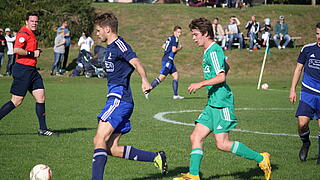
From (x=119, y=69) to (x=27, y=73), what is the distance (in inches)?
164

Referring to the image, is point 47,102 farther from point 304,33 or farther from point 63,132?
point 304,33

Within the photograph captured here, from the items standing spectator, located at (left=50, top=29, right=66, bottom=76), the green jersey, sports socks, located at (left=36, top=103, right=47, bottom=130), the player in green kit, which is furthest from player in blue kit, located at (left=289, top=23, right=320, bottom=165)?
standing spectator, located at (left=50, top=29, right=66, bottom=76)

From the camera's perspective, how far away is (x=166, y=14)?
4353cm

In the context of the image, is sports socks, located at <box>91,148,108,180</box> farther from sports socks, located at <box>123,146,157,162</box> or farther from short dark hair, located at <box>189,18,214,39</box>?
short dark hair, located at <box>189,18,214,39</box>

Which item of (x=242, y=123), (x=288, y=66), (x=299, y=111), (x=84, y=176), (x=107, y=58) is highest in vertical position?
(x=107, y=58)

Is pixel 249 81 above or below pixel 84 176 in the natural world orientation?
below

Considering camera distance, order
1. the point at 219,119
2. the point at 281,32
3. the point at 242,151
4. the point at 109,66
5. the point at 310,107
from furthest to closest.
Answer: the point at 281,32
the point at 310,107
the point at 242,151
the point at 219,119
the point at 109,66

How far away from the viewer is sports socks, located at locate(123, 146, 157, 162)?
23.1ft

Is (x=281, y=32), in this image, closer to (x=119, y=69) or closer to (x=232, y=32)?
(x=232, y=32)

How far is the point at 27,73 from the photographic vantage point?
10391mm

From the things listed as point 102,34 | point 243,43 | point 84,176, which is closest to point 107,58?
point 102,34

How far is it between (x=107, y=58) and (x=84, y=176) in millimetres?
1670

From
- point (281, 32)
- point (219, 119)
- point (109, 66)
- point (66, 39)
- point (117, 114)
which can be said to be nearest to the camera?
point (117, 114)

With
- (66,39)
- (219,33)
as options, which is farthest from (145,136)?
(219,33)
